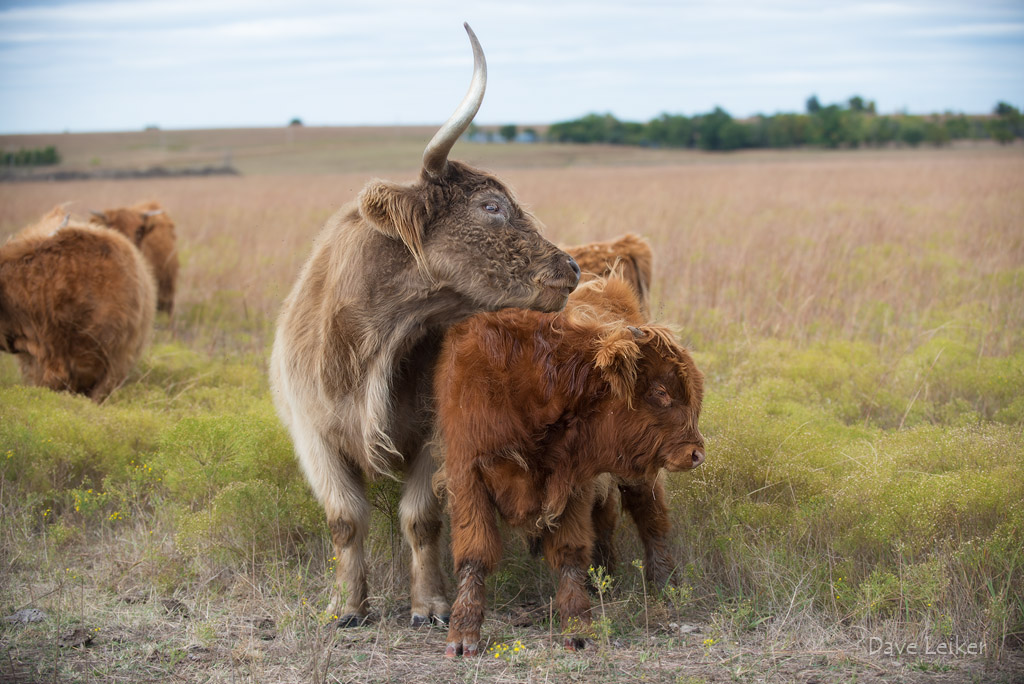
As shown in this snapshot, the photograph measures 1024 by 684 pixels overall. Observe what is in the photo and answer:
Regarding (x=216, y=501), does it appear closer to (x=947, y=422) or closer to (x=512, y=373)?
(x=512, y=373)

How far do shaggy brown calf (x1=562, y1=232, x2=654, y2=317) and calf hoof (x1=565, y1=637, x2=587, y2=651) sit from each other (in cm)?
272

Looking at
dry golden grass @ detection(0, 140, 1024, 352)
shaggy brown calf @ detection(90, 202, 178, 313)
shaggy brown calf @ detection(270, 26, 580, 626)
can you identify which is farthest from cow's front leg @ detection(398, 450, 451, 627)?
shaggy brown calf @ detection(90, 202, 178, 313)

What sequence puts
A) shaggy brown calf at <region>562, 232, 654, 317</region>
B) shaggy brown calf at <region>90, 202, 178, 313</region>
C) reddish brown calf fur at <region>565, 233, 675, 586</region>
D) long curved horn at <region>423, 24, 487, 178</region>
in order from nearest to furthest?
long curved horn at <region>423, 24, 487, 178</region>, reddish brown calf fur at <region>565, 233, 675, 586</region>, shaggy brown calf at <region>562, 232, 654, 317</region>, shaggy brown calf at <region>90, 202, 178, 313</region>

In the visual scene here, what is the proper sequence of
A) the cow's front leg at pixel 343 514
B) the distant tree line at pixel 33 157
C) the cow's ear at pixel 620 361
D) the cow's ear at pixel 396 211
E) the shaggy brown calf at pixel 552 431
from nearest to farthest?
1. the cow's ear at pixel 620 361
2. the shaggy brown calf at pixel 552 431
3. the cow's ear at pixel 396 211
4. the cow's front leg at pixel 343 514
5. the distant tree line at pixel 33 157

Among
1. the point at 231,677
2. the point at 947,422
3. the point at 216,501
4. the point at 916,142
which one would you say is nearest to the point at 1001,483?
the point at 947,422

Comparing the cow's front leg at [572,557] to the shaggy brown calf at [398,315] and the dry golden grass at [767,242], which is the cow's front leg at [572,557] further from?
the dry golden grass at [767,242]

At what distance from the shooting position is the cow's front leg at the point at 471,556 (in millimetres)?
3863

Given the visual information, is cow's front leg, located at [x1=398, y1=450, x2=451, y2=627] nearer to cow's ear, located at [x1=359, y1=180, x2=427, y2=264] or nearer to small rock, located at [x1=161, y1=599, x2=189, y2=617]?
cow's ear, located at [x1=359, y1=180, x2=427, y2=264]

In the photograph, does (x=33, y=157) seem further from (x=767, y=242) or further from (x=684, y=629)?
(x=684, y=629)

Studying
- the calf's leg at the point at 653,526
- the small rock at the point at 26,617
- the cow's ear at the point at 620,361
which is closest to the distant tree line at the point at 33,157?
the small rock at the point at 26,617

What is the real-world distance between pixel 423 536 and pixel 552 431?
1.09m

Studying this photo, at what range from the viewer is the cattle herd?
383 centimetres

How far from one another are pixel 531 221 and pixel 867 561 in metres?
2.65

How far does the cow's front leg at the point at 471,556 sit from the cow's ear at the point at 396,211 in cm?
113
